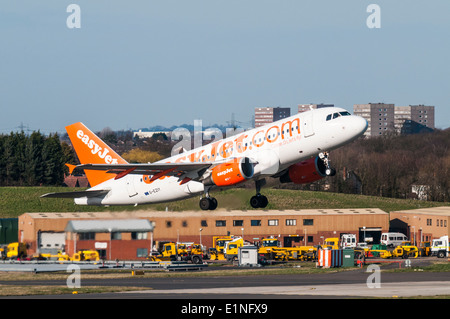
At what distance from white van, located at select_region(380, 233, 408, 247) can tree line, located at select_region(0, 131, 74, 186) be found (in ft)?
244

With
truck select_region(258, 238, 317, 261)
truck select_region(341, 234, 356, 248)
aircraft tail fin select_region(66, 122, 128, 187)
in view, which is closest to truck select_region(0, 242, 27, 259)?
aircraft tail fin select_region(66, 122, 128, 187)

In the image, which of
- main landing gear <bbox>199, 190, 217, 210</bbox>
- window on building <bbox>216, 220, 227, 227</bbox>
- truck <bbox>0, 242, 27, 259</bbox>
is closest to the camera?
main landing gear <bbox>199, 190, 217, 210</bbox>

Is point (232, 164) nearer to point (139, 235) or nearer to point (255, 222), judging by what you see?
point (139, 235)

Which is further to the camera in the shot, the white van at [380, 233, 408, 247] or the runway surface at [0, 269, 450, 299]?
the white van at [380, 233, 408, 247]

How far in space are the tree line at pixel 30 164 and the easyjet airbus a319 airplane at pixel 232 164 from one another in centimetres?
9918

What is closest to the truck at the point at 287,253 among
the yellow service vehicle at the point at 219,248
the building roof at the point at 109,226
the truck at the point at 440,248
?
the yellow service vehicle at the point at 219,248

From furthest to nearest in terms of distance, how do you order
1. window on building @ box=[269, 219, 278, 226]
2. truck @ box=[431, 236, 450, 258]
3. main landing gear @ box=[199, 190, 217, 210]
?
window on building @ box=[269, 219, 278, 226]
truck @ box=[431, 236, 450, 258]
main landing gear @ box=[199, 190, 217, 210]

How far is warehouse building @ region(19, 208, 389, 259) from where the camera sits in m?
81.5

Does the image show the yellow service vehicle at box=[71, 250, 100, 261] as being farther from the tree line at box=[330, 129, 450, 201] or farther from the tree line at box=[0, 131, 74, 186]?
the tree line at box=[0, 131, 74, 186]

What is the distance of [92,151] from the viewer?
277 ft

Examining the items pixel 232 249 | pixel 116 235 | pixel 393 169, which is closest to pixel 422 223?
pixel 393 169

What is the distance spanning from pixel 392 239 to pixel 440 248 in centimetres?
1583

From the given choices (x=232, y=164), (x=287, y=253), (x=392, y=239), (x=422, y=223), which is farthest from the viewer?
(x=422, y=223)

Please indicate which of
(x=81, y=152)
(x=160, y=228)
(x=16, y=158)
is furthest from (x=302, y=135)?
(x=16, y=158)
